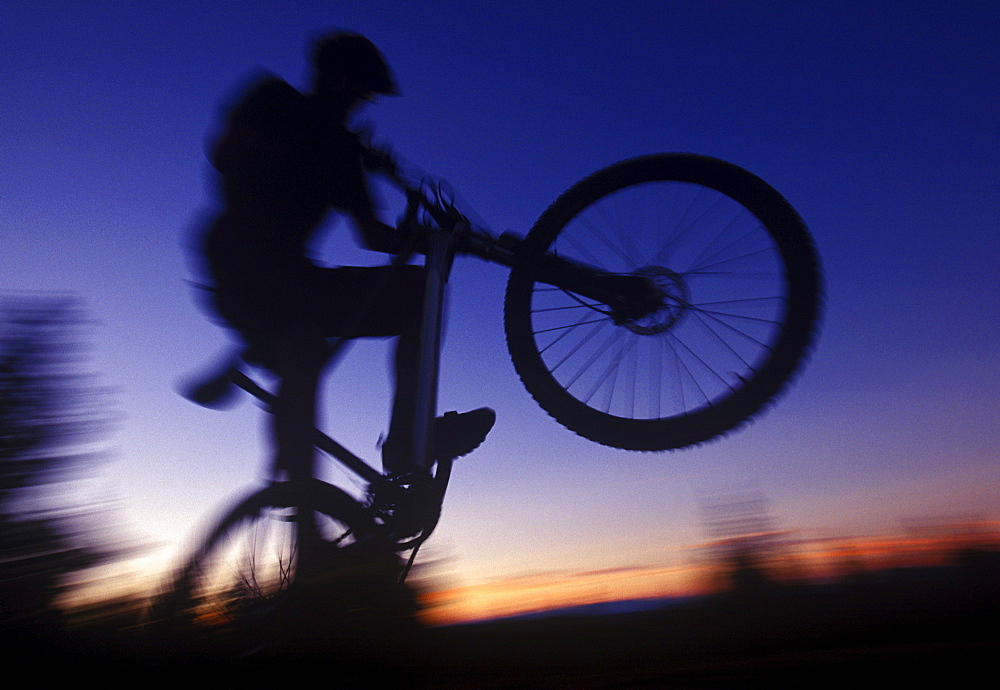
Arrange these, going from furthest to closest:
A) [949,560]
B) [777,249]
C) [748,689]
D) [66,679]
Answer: [777,249], [949,560], [66,679], [748,689]

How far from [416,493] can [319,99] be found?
4.94 ft

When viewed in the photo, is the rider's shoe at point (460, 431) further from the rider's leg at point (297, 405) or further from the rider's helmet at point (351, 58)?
the rider's helmet at point (351, 58)

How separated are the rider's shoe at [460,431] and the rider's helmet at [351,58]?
4.41 ft

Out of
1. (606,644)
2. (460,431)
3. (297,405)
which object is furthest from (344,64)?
(606,644)

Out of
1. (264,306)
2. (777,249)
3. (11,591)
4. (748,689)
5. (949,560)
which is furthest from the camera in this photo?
(777,249)

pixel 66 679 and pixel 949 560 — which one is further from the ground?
pixel 949 560

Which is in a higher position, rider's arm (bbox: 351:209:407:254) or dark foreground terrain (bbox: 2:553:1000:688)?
rider's arm (bbox: 351:209:407:254)

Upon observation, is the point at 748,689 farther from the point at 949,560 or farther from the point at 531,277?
the point at 531,277

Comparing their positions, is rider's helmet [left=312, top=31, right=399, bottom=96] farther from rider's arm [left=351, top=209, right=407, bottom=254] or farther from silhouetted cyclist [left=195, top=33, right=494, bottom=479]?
rider's arm [left=351, top=209, right=407, bottom=254]

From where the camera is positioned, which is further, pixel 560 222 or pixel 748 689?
pixel 560 222

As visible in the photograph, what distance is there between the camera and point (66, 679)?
1536 millimetres

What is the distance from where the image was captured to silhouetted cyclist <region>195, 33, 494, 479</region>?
2.02 metres

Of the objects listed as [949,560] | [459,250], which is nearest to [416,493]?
[459,250]

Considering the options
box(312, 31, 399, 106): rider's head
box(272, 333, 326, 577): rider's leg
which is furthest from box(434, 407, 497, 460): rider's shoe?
box(312, 31, 399, 106): rider's head
